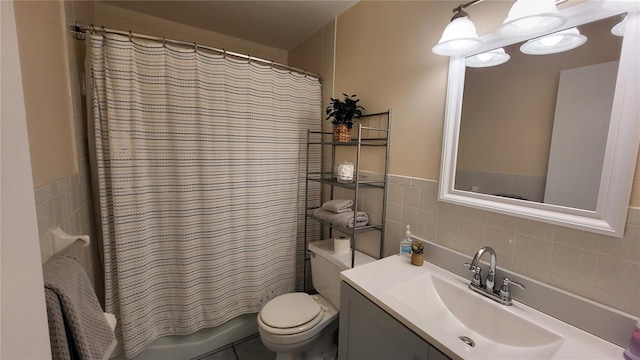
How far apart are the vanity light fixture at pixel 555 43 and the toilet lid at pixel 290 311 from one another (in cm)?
155

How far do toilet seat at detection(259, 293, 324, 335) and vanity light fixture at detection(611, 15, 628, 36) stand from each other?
5.40 ft

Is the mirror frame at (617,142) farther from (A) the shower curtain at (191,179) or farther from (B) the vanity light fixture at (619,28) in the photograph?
(A) the shower curtain at (191,179)

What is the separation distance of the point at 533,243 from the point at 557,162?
0.99 ft

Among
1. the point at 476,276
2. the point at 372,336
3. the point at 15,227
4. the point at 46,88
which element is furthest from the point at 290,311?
the point at 46,88

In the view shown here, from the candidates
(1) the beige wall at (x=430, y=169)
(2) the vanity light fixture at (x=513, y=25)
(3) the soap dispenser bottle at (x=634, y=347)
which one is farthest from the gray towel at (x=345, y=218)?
(3) the soap dispenser bottle at (x=634, y=347)

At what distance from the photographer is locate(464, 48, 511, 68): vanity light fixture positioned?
1015mm

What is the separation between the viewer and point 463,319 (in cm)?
101

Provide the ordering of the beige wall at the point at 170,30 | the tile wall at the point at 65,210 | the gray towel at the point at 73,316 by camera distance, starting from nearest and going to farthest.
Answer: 1. the gray towel at the point at 73,316
2. the tile wall at the point at 65,210
3. the beige wall at the point at 170,30

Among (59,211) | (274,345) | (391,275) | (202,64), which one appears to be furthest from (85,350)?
(202,64)

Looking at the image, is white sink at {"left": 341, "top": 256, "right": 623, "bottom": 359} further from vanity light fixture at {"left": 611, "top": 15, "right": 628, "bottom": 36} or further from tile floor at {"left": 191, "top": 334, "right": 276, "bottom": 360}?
tile floor at {"left": 191, "top": 334, "right": 276, "bottom": 360}

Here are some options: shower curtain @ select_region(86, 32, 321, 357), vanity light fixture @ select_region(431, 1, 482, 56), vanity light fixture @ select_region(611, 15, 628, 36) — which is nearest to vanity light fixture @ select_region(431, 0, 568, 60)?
vanity light fixture @ select_region(431, 1, 482, 56)

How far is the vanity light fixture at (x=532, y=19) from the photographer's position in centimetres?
80

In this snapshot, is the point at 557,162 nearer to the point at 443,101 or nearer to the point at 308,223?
the point at 443,101

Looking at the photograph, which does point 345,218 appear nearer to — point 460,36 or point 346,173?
point 346,173
